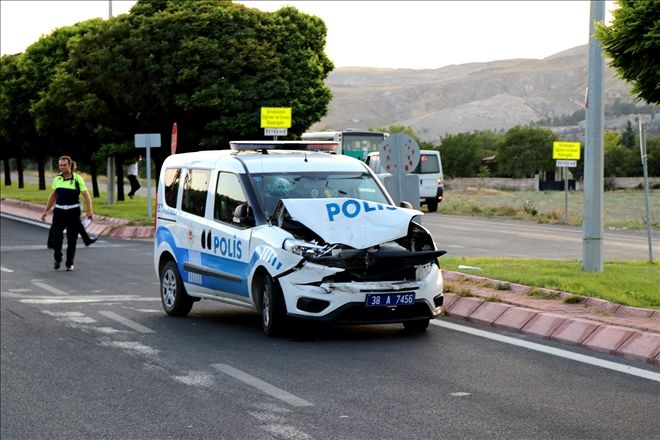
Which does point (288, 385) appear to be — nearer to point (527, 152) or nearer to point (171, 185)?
point (171, 185)

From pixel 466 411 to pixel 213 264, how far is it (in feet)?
18.7

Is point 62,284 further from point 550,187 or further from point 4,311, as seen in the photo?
point 550,187

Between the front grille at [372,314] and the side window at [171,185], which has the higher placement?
the side window at [171,185]

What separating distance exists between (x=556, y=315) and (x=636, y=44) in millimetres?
2699

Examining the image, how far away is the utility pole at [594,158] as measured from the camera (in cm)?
1567

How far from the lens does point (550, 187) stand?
274ft

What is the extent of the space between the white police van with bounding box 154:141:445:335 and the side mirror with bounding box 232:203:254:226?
13 mm

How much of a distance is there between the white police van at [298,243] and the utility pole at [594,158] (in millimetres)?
3445

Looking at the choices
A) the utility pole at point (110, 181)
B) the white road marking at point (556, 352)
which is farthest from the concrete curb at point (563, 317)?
the utility pole at point (110, 181)

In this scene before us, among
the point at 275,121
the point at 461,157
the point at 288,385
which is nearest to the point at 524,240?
the point at 275,121

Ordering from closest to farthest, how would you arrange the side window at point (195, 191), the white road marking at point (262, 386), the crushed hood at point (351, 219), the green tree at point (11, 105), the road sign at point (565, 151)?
the white road marking at point (262, 386)
the crushed hood at point (351, 219)
the side window at point (195, 191)
the road sign at point (565, 151)
the green tree at point (11, 105)

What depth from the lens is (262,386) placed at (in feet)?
32.1

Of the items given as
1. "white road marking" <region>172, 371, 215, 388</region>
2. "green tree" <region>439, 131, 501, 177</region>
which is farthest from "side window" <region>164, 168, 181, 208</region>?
"green tree" <region>439, 131, 501, 177</region>

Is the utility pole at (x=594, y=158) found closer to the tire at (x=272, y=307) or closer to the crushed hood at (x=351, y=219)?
the crushed hood at (x=351, y=219)
